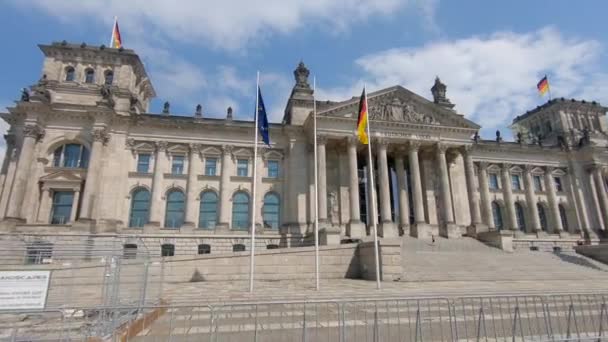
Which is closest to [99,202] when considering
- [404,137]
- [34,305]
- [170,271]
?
[170,271]

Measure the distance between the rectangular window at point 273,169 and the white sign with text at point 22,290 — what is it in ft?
96.6

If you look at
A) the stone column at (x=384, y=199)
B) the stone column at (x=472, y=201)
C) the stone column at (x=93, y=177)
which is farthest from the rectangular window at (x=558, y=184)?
the stone column at (x=93, y=177)

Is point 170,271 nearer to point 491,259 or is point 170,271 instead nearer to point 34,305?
point 34,305

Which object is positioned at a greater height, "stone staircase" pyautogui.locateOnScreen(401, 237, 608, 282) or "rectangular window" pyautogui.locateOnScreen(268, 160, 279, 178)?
"rectangular window" pyautogui.locateOnScreen(268, 160, 279, 178)

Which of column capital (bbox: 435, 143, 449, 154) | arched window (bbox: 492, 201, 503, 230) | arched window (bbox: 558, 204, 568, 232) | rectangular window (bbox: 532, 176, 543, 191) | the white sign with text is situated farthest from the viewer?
rectangular window (bbox: 532, 176, 543, 191)

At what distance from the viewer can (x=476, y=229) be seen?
3481 centimetres

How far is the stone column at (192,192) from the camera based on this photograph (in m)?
32.7

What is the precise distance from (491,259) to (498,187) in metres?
20.1

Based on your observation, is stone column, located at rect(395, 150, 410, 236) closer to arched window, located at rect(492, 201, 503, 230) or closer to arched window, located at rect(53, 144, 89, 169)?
arched window, located at rect(492, 201, 503, 230)

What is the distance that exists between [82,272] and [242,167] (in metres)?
25.6

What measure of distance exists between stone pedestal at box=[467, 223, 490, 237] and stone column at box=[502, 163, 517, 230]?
8.76 meters

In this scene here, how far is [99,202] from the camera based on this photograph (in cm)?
3069

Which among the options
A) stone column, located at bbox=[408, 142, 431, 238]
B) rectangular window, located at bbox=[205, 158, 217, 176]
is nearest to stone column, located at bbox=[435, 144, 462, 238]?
stone column, located at bbox=[408, 142, 431, 238]

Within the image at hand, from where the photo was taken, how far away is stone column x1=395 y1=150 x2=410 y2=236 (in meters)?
35.0
